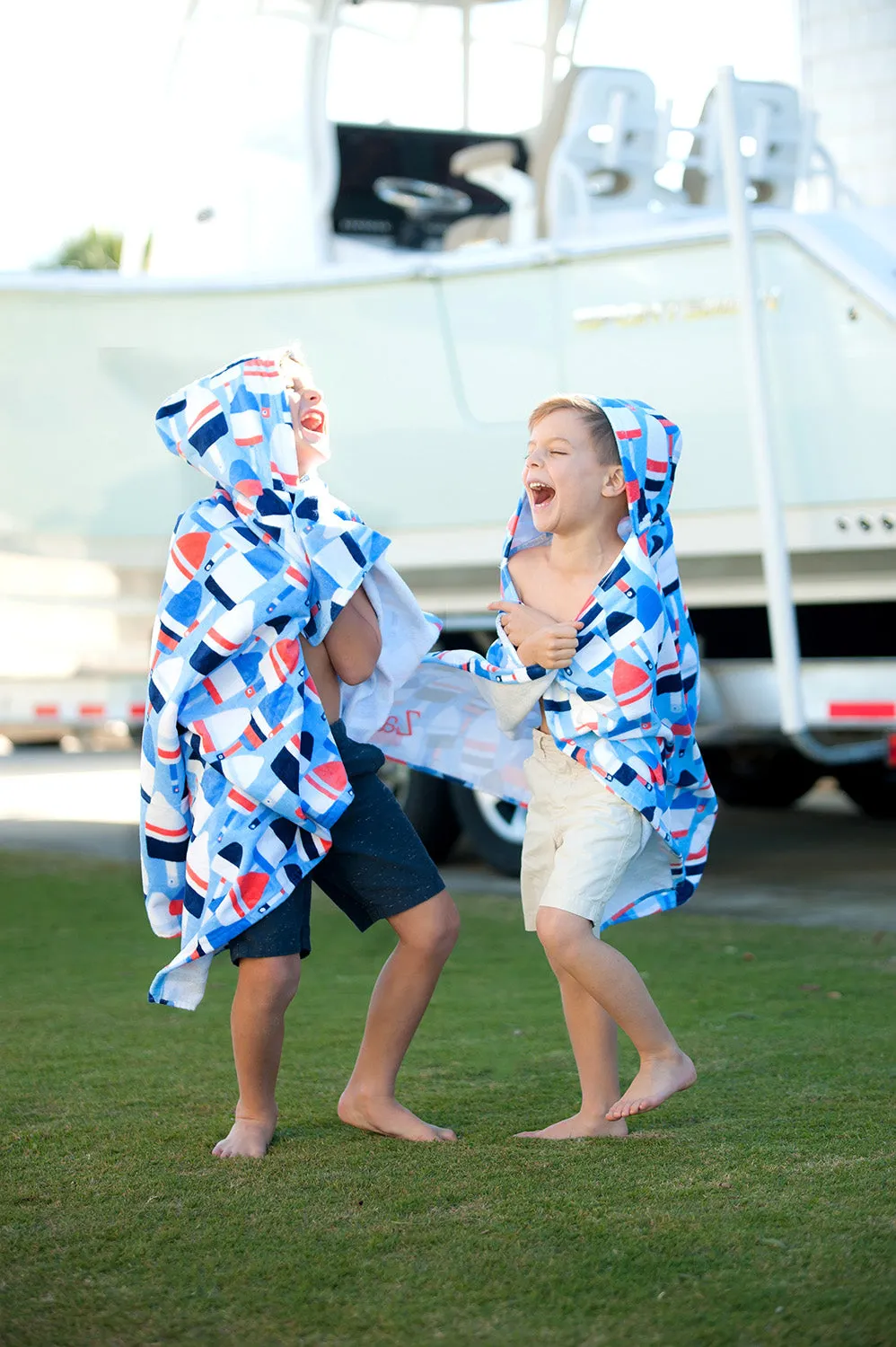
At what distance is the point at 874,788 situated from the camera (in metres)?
9.67

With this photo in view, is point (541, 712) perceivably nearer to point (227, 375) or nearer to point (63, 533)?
point (227, 375)

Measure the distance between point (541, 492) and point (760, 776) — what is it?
6969 mm

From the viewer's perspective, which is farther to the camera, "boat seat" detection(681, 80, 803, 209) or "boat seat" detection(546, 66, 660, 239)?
"boat seat" detection(546, 66, 660, 239)

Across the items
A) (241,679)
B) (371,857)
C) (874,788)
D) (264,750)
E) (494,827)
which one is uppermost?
(241,679)

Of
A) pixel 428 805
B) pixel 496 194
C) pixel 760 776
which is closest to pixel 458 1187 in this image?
pixel 428 805

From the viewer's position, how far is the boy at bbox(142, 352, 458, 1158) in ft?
10.6

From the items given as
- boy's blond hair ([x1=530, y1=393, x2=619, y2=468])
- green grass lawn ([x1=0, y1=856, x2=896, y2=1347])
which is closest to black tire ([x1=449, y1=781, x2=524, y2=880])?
green grass lawn ([x1=0, y1=856, x2=896, y2=1347])

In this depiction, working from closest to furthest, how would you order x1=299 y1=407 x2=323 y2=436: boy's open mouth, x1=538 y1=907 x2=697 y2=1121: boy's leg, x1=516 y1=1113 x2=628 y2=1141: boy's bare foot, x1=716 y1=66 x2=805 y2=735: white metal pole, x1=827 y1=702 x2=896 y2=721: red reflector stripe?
x1=538 y1=907 x2=697 y2=1121: boy's leg < x1=516 y1=1113 x2=628 y2=1141: boy's bare foot < x1=299 y1=407 x2=323 y2=436: boy's open mouth < x1=716 y1=66 x2=805 y2=735: white metal pole < x1=827 y1=702 x2=896 y2=721: red reflector stripe

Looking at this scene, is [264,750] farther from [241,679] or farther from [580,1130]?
[580,1130]

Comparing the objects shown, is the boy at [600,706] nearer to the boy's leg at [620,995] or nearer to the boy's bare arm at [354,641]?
the boy's leg at [620,995]

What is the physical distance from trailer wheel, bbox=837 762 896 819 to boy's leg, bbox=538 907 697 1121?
644 centimetres

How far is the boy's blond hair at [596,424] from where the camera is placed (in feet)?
11.0

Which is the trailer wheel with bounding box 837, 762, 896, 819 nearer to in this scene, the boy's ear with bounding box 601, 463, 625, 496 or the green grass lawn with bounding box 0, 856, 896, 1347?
the green grass lawn with bounding box 0, 856, 896, 1347

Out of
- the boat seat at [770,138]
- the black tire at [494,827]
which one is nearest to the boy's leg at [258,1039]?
the black tire at [494,827]
